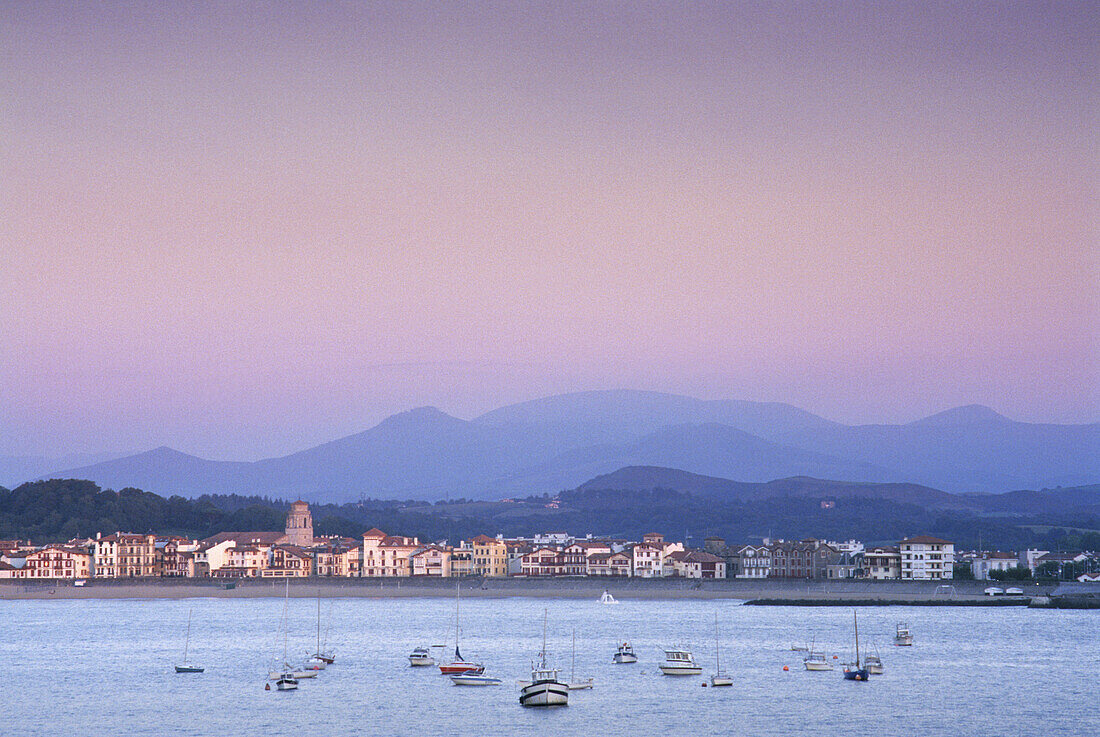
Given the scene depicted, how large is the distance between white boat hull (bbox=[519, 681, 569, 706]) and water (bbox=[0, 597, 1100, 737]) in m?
0.40

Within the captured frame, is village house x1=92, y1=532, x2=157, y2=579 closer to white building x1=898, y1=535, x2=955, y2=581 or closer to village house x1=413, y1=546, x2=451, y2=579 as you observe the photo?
village house x1=413, y1=546, x2=451, y2=579

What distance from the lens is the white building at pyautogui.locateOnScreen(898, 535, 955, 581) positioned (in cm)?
9406

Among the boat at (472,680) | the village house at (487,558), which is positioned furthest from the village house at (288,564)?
the boat at (472,680)

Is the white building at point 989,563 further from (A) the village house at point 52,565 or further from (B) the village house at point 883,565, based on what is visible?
(A) the village house at point 52,565

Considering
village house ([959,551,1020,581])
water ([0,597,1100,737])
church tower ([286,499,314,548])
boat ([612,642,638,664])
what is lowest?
water ([0,597,1100,737])

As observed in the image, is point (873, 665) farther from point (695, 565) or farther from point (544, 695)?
point (695, 565)

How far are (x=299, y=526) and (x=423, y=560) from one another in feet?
76.4

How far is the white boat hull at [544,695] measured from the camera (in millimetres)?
35625

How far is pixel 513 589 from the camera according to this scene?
97.1 m

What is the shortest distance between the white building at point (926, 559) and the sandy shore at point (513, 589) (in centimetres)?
730

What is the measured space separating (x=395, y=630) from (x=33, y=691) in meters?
22.1

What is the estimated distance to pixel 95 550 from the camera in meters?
108

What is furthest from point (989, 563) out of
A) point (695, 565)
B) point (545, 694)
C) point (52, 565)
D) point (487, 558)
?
point (545, 694)

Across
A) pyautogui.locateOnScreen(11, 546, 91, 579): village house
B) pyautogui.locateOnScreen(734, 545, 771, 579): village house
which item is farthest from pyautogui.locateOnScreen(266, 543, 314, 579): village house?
pyautogui.locateOnScreen(734, 545, 771, 579): village house
